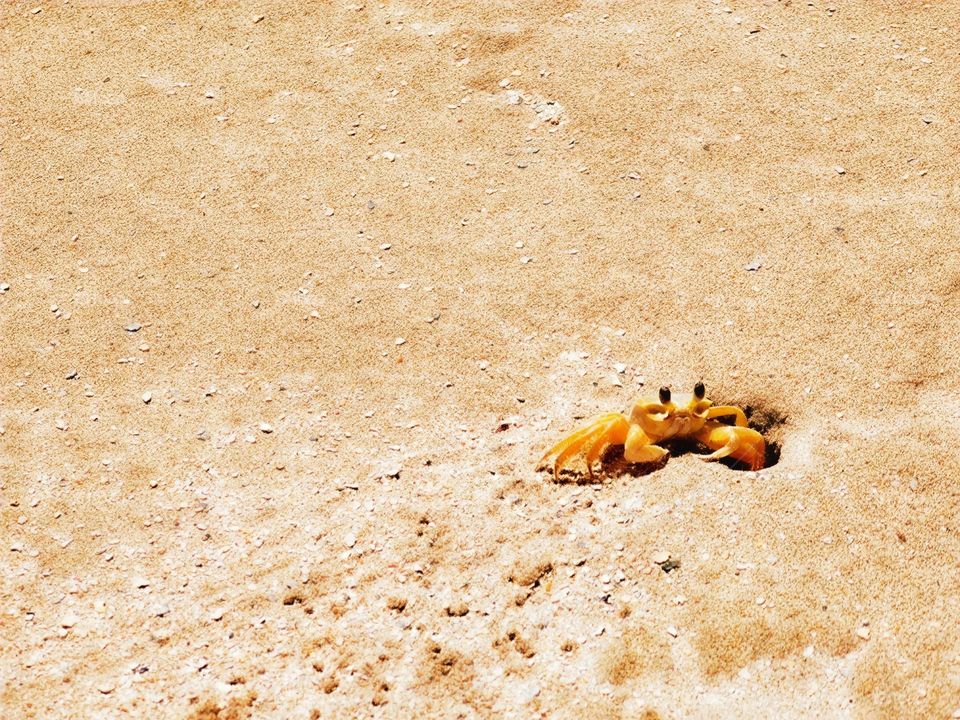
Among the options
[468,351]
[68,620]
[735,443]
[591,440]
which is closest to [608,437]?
[591,440]

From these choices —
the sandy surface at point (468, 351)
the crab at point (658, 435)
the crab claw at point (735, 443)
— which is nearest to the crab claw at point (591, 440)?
the crab at point (658, 435)

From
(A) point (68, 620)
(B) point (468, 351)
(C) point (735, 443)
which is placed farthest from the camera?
(B) point (468, 351)

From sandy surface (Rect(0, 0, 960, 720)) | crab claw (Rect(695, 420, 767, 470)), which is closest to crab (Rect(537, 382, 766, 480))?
crab claw (Rect(695, 420, 767, 470))

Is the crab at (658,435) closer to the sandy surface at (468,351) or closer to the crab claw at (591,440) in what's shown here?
the crab claw at (591,440)

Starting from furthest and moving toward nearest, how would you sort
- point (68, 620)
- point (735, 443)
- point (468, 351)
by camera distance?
point (468, 351) → point (735, 443) → point (68, 620)

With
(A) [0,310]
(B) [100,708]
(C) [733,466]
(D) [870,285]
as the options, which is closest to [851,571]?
(C) [733,466]

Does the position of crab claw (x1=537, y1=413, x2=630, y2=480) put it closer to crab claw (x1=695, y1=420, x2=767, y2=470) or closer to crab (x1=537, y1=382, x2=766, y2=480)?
crab (x1=537, y1=382, x2=766, y2=480)

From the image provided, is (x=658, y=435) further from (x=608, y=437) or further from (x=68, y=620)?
(x=68, y=620)

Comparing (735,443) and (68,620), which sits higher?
(68,620)

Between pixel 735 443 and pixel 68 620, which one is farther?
pixel 735 443
